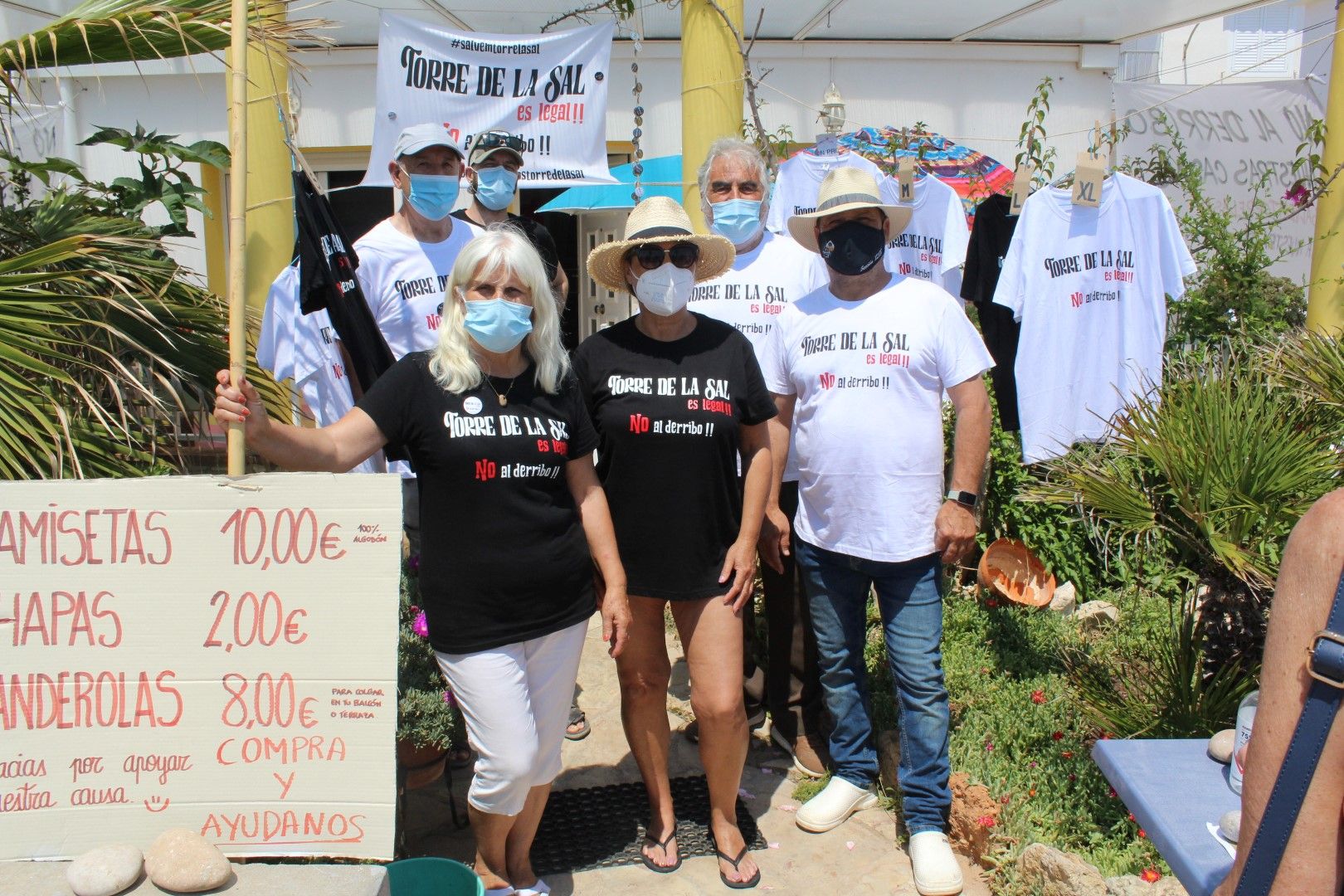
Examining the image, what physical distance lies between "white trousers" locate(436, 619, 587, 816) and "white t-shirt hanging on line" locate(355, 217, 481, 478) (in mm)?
1017

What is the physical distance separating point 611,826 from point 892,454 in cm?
168

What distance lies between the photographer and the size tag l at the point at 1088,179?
4719mm

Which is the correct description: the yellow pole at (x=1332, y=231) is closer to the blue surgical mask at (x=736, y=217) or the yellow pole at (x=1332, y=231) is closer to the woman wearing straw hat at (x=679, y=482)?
the blue surgical mask at (x=736, y=217)

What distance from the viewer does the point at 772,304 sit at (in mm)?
3949

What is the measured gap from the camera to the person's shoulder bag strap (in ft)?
4.35

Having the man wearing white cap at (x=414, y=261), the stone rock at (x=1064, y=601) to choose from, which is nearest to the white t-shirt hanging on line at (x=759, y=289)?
the man wearing white cap at (x=414, y=261)

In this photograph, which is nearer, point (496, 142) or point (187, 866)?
point (187, 866)

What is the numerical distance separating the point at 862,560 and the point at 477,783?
141cm

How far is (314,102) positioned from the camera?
29.4 ft

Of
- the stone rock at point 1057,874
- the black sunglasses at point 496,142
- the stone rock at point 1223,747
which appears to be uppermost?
the black sunglasses at point 496,142

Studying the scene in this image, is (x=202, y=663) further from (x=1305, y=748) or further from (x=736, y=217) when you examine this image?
(x=736, y=217)

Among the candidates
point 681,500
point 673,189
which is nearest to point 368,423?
point 681,500

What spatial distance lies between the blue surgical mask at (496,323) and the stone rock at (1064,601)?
11.6ft

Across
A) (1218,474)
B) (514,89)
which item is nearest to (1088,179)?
(1218,474)
